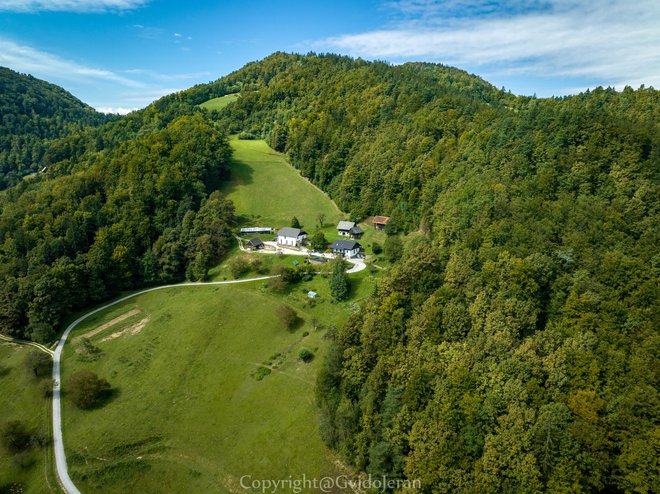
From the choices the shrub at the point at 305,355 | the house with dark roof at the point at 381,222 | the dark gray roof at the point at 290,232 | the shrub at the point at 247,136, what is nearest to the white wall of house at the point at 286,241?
the dark gray roof at the point at 290,232

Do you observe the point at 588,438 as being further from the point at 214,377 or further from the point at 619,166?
the point at 214,377

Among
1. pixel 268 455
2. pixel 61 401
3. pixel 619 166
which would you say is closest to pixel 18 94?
pixel 61 401

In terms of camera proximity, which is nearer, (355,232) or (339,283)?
(339,283)

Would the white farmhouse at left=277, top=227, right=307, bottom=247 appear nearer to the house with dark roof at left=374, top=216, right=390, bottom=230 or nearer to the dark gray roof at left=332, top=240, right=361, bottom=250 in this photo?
the dark gray roof at left=332, top=240, right=361, bottom=250

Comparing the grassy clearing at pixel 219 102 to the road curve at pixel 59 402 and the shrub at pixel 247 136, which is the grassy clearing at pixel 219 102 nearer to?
the shrub at pixel 247 136

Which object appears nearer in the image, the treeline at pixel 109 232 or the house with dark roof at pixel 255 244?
the treeline at pixel 109 232

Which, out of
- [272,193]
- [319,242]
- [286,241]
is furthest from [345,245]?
[272,193]

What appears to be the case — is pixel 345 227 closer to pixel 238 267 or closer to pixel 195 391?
pixel 238 267

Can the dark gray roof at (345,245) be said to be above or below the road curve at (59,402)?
above
